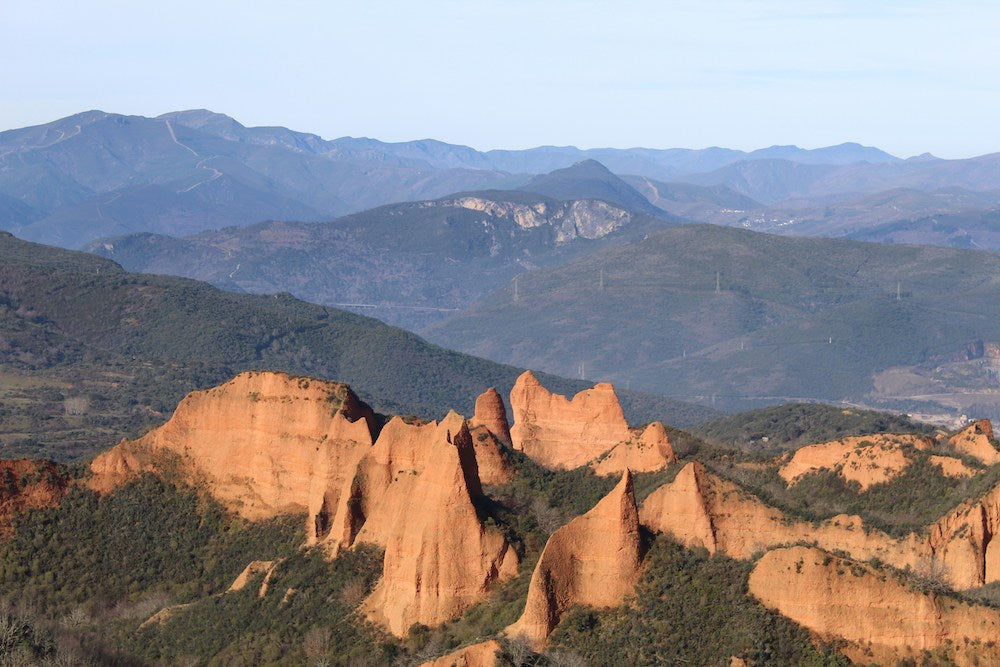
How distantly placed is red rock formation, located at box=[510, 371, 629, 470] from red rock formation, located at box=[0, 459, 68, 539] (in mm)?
26187

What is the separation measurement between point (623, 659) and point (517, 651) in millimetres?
3391

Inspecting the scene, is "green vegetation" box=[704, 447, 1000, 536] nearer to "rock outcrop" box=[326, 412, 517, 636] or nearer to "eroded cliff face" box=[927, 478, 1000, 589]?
"eroded cliff face" box=[927, 478, 1000, 589]

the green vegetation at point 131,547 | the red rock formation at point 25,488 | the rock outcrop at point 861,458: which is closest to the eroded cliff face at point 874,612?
the green vegetation at point 131,547

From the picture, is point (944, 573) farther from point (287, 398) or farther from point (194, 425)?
point (194, 425)

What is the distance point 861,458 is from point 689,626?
28.8m

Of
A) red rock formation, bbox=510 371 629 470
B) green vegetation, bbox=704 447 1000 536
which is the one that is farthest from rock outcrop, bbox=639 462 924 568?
red rock formation, bbox=510 371 629 470

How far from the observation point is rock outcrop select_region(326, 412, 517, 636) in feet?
197

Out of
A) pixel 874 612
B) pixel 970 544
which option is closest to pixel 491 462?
pixel 970 544

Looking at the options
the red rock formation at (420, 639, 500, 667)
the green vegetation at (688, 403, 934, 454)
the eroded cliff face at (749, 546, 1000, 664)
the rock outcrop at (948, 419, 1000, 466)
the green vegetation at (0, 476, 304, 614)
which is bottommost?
the green vegetation at (688, 403, 934, 454)

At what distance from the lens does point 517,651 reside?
174 ft

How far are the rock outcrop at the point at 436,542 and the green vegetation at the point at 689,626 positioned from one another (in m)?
5.85

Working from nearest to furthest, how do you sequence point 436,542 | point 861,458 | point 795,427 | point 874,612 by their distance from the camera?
point 874,612 < point 436,542 < point 861,458 < point 795,427

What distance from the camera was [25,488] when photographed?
76.0 m

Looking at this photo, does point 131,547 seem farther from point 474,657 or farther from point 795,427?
point 795,427
